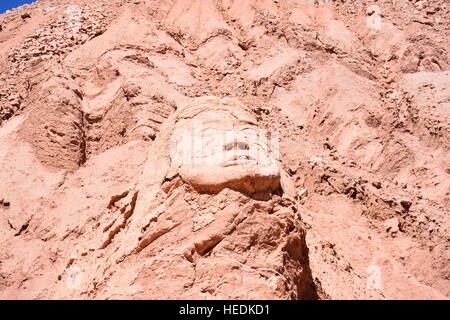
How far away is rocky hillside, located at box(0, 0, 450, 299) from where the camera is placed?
5566 mm

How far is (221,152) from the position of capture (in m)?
5.90

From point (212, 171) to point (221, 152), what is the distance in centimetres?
29

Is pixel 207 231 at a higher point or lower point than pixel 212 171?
lower

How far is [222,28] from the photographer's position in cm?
1537

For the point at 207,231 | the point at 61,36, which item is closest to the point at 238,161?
the point at 207,231

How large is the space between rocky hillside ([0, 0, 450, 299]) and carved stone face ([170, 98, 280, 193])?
91 millimetres

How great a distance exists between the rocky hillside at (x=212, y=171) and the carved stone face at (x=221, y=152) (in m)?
0.09

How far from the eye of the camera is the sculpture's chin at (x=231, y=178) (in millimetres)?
5629

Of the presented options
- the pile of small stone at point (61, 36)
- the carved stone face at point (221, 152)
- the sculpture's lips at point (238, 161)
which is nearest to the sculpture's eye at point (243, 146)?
the carved stone face at point (221, 152)

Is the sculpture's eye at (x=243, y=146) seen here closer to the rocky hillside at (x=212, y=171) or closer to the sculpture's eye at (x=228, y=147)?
the sculpture's eye at (x=228, y=147)

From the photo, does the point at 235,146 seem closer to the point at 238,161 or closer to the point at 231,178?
the point at 238,161

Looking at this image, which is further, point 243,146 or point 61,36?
point 61,36
